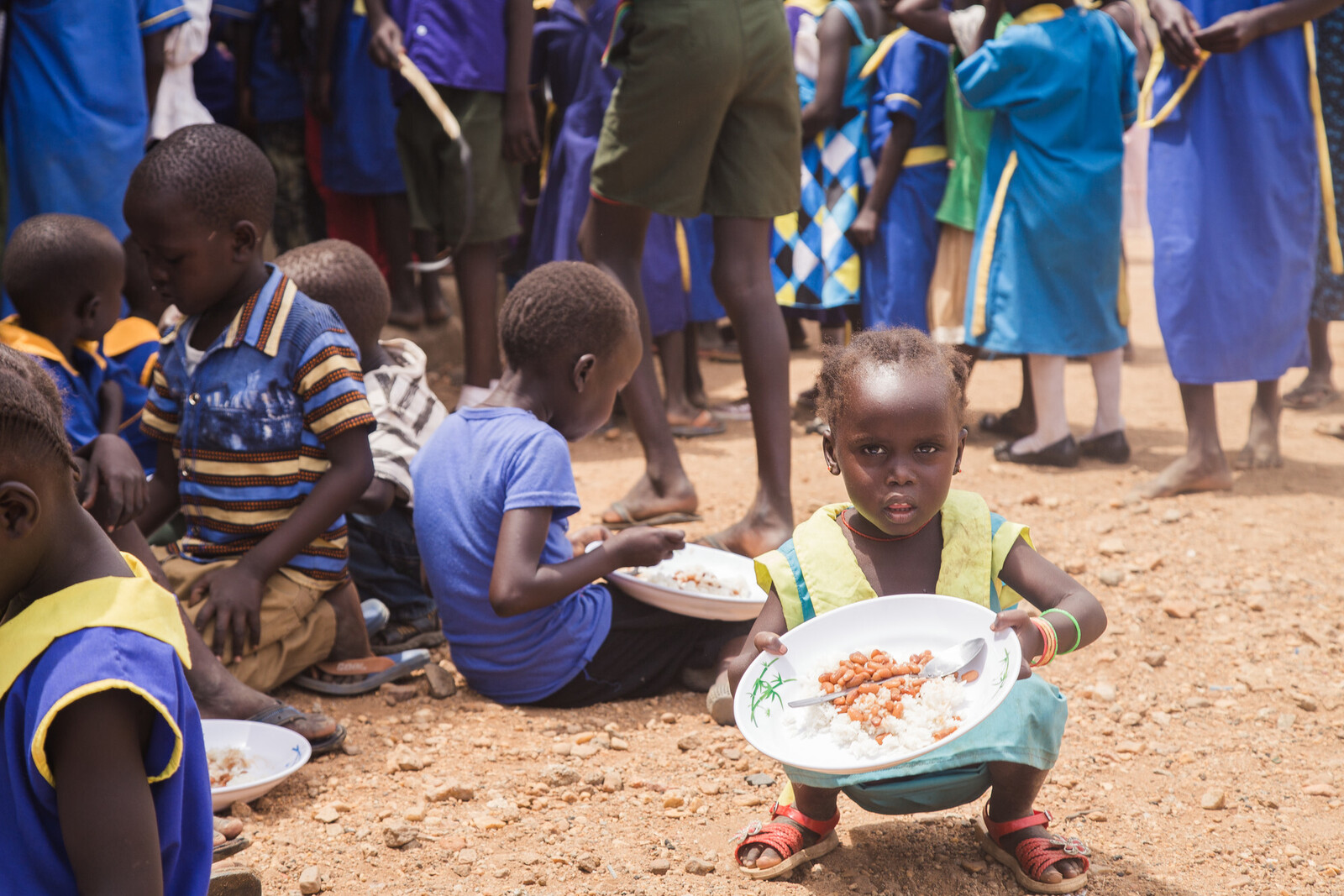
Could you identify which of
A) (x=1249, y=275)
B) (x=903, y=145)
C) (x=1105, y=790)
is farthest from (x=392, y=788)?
(x=903, y=145)

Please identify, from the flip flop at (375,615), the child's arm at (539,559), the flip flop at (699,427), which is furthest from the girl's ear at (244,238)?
the flip flop at (699,427)

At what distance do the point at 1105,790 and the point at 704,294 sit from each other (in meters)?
4.18

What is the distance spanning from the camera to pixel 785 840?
6.94ft

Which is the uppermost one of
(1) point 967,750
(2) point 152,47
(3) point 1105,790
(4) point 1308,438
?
(2) point 152,47

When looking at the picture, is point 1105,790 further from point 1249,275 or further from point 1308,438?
point 1308,438

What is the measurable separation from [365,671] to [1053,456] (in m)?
3.15

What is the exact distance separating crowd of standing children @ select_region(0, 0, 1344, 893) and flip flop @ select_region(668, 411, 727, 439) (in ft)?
0.06

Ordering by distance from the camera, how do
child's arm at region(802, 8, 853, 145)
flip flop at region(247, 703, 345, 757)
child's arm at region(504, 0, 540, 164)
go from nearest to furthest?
1. flip flop at region(247, 703, 345, 757)
2. child's arm at region(504, 0, 540, 164)
3. child's arm at region(802, 8, 853, 145)

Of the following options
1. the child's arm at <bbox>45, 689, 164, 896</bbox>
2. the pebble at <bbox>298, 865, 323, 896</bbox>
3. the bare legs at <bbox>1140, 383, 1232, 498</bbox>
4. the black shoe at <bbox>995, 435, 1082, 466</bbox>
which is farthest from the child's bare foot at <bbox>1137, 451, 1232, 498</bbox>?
the child's arm at <bbox>45, 689, 164, 896</bbox>

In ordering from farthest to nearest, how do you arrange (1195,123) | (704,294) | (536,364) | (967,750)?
(704,294)
(1195,123)
(536,364)
(967,750)

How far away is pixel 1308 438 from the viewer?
213 inches

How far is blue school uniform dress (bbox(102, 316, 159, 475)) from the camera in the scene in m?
3.44

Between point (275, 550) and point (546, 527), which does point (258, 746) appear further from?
point (546, 527)

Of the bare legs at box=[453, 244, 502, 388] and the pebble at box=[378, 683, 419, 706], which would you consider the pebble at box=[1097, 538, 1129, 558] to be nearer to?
the pebble at box=[378, 683, 419, 706]
